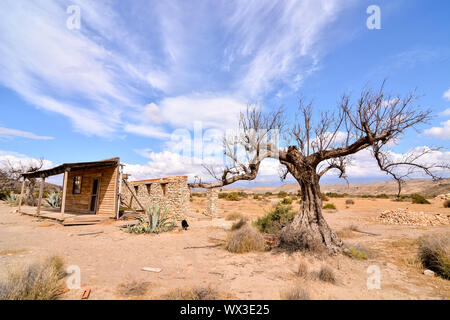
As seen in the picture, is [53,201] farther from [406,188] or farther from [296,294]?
[406,188]

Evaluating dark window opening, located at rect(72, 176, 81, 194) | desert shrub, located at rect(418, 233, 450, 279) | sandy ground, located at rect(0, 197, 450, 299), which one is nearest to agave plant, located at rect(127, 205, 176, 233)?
sandy ground, located at rect(0, 197, 450, 299)

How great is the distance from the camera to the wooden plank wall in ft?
45.6

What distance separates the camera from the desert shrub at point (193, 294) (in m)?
3.90

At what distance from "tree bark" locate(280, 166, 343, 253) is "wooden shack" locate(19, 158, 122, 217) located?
1083cm

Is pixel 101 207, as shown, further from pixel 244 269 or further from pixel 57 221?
pixel 244 269

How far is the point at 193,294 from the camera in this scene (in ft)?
12.9

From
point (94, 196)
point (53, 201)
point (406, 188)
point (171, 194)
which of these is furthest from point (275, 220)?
point (406, 188)

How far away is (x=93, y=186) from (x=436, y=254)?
17.4 m

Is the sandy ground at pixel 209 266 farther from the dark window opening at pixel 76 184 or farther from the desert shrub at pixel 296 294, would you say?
the dark window opening at pixel 76 184

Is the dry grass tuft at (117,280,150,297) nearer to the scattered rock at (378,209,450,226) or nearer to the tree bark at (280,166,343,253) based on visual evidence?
the tree bark at (280,166,343,253)

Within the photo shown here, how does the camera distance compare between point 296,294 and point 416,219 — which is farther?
point 416,219

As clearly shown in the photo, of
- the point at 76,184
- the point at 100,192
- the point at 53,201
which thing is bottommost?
the point at 53,201

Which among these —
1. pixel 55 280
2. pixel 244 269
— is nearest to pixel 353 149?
pixel 244 269

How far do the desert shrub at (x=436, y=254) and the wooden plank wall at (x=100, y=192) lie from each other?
1422cm
